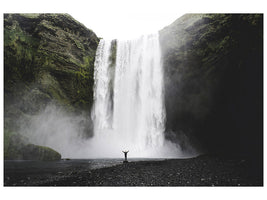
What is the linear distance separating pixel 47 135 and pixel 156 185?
47.8ft

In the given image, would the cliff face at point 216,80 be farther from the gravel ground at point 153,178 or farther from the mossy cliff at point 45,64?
the mossy cliff at point 45,64

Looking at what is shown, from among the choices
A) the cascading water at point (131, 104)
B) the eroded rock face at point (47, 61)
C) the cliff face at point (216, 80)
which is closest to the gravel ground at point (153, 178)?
the cliff face at point (216, 80)

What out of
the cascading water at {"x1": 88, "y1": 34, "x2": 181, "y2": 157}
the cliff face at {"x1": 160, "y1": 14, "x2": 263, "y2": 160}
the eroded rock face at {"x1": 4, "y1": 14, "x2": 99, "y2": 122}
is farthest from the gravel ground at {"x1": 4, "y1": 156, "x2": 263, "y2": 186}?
the eroded rock face at {"x1": 4, "y1": 14, "x2": 99, "y2": 122}

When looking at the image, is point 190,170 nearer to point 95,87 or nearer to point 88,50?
point 95,87

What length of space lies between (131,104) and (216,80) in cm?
887

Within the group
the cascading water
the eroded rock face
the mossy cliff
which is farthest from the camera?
the cascading water

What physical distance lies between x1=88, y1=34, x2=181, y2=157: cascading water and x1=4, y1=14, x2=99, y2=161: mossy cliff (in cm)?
196

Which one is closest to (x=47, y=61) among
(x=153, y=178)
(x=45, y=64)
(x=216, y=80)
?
(x=45, y=64)

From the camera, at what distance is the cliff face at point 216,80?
43.6ft

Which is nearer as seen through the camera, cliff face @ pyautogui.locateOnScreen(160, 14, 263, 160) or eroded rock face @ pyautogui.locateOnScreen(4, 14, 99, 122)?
cliff face @ pyautogui.locateOnScreen(160, 14, 263, 160)

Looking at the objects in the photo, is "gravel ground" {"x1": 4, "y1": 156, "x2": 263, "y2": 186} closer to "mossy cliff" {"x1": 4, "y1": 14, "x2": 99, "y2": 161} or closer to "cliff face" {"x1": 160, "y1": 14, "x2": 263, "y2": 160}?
"cliff face" {"x1": 160, "y1": 14, "x2": 263, "y2": 160}

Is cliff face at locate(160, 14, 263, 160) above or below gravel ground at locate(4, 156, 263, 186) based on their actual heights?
above

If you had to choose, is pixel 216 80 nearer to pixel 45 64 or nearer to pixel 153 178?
pixel 153 178

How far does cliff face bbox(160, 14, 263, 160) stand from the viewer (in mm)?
13281
